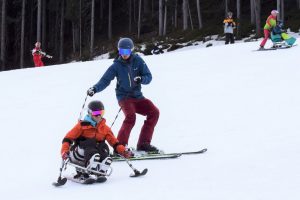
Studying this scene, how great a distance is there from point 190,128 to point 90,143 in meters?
3.48

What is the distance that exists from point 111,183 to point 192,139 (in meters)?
2.61

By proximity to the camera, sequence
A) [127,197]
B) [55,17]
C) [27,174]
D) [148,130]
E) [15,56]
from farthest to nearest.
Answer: [55,17] < [15,56] < [148,130] < [27,174] < [127,197]

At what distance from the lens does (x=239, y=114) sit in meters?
9.57

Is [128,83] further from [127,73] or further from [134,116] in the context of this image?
[134,116]

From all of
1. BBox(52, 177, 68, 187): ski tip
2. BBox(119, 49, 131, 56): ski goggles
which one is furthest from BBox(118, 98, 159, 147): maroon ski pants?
BBox(52, 177, 68, 187): ski tip

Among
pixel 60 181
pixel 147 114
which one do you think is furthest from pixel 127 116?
pixel 60 181

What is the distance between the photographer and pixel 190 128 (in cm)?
901

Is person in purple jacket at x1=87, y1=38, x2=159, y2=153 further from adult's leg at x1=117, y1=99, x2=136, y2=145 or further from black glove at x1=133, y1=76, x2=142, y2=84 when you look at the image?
black glove at x1=133, y1=76, x2=142, y2=84

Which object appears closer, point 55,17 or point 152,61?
point 152,61

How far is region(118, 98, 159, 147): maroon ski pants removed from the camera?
277 inches

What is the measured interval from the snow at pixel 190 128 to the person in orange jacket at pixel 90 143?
0.85ft

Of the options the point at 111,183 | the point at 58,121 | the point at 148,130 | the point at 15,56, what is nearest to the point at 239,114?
the point at 148,130

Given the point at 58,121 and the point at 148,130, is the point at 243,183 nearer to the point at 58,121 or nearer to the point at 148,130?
the point at 148,130

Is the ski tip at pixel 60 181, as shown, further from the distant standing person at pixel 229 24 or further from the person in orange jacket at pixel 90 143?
the distant standing person at pixel 229 24
